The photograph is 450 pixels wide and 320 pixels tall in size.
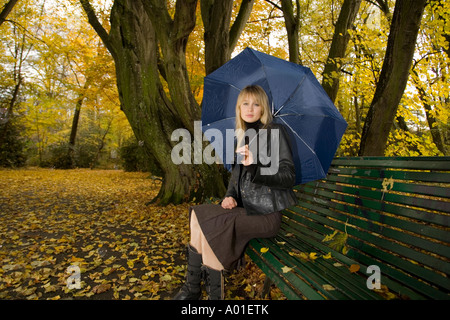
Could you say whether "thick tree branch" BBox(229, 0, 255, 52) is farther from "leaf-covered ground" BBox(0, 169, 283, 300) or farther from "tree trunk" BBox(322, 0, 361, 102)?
"leaf-covered ground" BBox(0, 169, 283, 300)

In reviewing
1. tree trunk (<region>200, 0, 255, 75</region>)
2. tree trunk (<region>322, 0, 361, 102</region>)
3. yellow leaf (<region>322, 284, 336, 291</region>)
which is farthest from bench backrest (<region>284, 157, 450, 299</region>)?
tree trunk (<region>322, 0, 361, 102</region>)

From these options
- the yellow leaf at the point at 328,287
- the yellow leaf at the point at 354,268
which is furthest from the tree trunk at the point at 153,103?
the yellow leaf at the point at 328,287

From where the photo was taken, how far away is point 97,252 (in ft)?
11.0

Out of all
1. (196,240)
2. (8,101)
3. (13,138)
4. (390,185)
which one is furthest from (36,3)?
(390,185)

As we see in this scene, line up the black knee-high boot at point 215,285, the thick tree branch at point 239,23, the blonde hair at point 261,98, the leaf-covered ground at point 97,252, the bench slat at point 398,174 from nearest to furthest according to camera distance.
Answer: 1. the bench slat at point 398,174
2. the black knee-high boot at point 215,285
3. the blonde hair at point 261,98
4. the leaf-covered ground at point 97,252
5. the thick tree branch at point 239,23

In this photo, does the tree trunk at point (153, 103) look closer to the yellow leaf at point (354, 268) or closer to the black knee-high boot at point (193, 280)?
the black knee-high boot at point (193, 280)

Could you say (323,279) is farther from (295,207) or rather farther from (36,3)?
(36,3)

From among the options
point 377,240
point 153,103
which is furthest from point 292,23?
point 377,240

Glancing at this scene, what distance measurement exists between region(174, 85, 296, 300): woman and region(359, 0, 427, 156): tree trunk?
2231 millimetres

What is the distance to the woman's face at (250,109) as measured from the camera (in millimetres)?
2389

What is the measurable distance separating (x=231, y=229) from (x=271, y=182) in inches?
20.2

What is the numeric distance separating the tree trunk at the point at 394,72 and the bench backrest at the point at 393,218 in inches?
70.8

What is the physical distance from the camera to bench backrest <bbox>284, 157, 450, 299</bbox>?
4.47 ft
